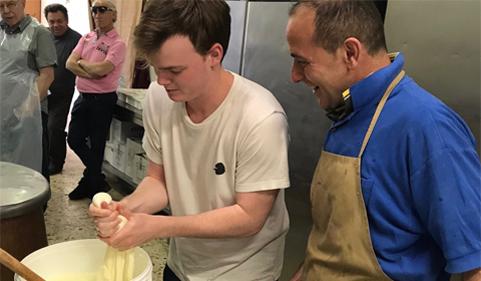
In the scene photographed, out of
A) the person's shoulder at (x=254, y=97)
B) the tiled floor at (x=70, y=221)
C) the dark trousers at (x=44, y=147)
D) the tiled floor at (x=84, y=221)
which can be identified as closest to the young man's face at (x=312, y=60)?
the person's shoulder at (x=254, y=97)

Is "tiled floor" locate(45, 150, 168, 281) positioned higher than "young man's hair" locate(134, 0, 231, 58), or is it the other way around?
"young man's hair" locate(134, 0, 231, 58)

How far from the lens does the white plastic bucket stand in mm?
1084

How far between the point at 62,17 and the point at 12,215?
222 cm

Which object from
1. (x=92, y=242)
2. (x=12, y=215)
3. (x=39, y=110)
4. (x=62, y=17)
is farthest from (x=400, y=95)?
(x=62, y=17)

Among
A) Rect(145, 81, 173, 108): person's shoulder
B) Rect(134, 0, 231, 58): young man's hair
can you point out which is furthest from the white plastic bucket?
Rect(134, 0, 231, 58): young man's hair

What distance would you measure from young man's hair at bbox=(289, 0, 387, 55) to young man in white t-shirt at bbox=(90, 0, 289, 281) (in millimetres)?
224

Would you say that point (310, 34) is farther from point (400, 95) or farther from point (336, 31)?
point (400, 95)

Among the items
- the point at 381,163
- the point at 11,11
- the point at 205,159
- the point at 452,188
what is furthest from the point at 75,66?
the point at 452,188

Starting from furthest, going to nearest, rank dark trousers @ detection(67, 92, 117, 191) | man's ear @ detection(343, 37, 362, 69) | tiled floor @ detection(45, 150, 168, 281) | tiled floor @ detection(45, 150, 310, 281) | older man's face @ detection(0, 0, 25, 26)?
1. dark trousers @ detection(67, 92, 117, 191)
2. tiled floor @ detection(45, 150, 168, 281)
3. older man's face @ detection(0, 0, 25, 26)
4. tiled floor @ detection(45, 150, 310, 281)
5. man's ear @ detection(343, 37, 362, 69)

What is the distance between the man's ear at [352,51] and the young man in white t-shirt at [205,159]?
22 centimetres

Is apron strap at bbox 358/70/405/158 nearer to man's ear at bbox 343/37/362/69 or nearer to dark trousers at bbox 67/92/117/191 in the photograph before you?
man's ear at bbox 343/37/362/69

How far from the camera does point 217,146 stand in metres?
1.10

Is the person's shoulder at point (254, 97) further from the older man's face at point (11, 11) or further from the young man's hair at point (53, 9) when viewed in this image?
the young man's hair at point (53, 9)

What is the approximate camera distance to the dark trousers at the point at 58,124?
3762 mm
